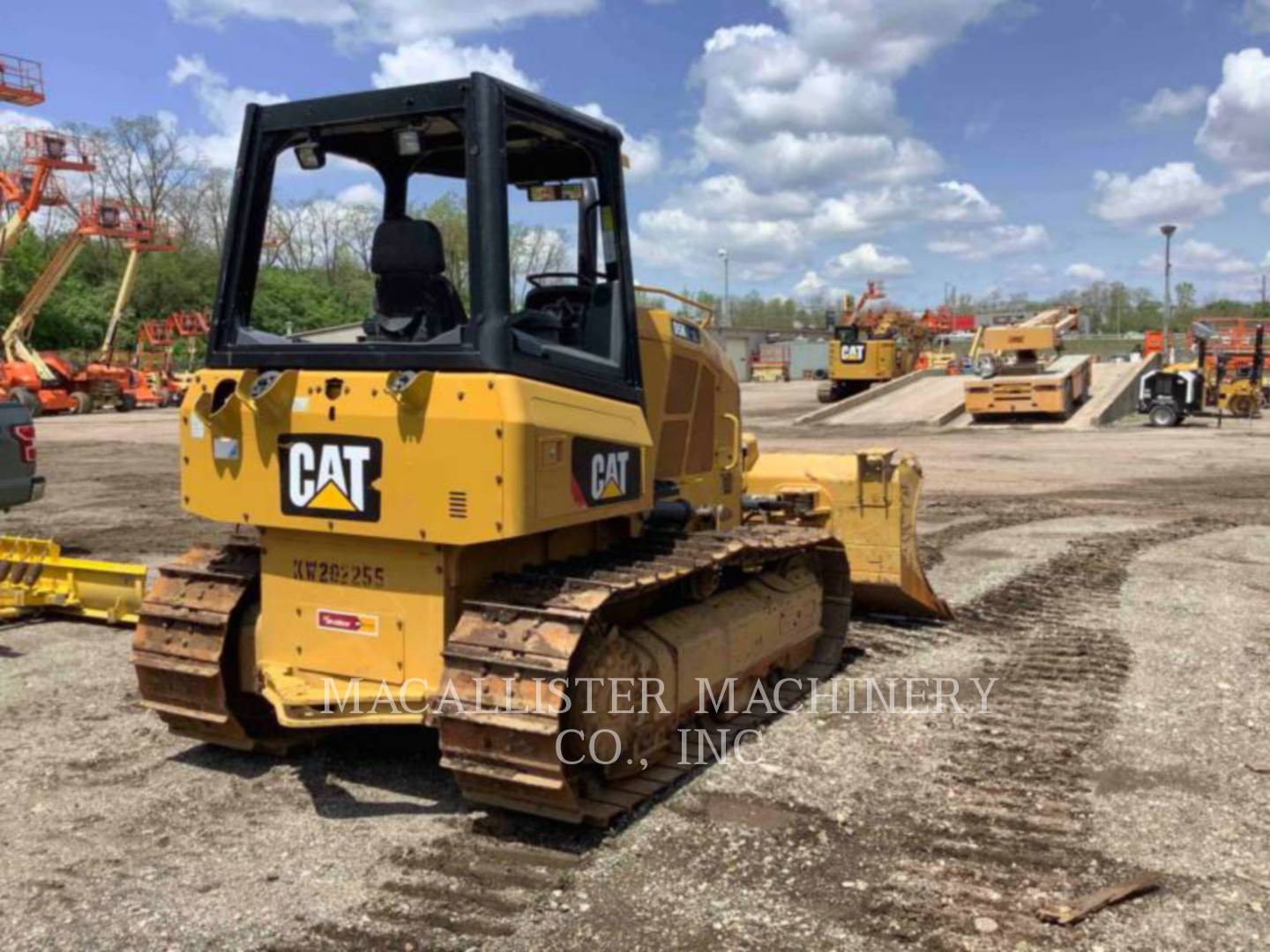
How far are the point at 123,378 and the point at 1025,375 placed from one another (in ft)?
95.7

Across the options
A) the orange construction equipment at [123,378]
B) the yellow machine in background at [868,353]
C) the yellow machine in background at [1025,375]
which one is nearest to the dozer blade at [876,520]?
the yellow machine in background at [1025,375]

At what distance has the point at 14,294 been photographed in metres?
45.2

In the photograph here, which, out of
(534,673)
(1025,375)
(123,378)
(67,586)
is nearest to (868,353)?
(1025,375)

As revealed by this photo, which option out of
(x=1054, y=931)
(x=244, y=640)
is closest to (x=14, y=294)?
(x=244, y=640)

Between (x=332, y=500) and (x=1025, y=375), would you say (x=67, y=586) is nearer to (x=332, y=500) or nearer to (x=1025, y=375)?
(x=332, y=500)

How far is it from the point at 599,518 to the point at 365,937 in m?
1.87

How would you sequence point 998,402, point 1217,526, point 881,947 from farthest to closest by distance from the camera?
1. point 998,402
2. point 1217,526
3. point 881,947

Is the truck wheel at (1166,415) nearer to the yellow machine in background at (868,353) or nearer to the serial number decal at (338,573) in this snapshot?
the yellow machine in background at (868,353)

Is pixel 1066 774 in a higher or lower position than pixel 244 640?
lower

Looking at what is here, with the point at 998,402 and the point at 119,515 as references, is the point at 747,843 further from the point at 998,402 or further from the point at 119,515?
the point at 998,402

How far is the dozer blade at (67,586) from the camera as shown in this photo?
7.54 meters

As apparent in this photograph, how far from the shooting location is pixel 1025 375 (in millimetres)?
29531

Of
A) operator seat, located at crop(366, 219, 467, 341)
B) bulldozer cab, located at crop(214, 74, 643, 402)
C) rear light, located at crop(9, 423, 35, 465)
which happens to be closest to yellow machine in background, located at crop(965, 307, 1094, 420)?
rear light, located at crop(9, 423, 35, 465)

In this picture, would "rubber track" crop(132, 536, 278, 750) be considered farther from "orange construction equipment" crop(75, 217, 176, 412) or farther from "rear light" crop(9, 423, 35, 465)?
"orange construction equipment" crop(75, 217, 176, 412)
